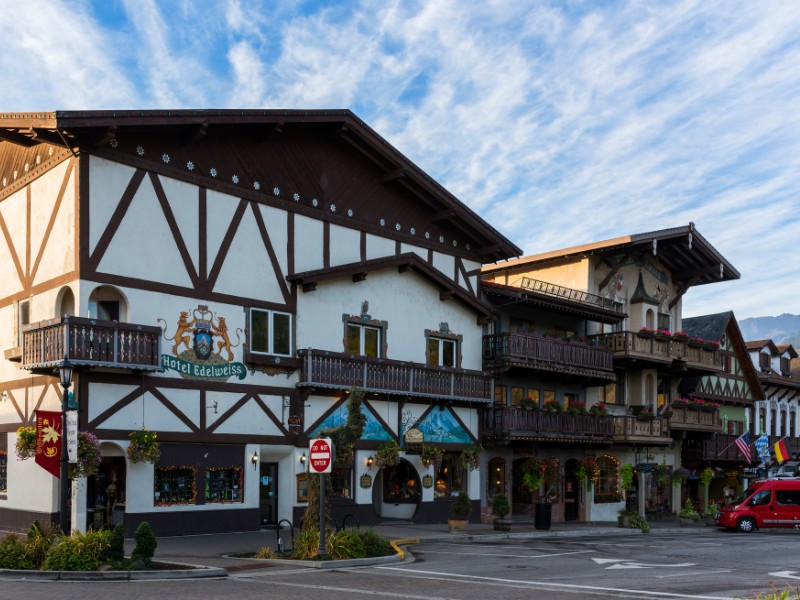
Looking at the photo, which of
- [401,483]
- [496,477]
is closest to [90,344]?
[401,483]

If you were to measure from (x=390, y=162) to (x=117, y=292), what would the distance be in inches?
441

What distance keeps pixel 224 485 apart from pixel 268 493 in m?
2.35

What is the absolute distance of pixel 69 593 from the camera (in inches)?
620

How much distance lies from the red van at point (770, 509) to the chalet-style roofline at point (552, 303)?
912 cm

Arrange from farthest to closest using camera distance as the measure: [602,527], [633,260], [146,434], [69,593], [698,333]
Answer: [698,333], [633,260], [602,527], [146,434], [69,593]

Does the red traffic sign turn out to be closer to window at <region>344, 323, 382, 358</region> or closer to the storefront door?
the storefront door

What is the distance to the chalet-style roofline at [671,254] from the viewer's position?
42062 mm

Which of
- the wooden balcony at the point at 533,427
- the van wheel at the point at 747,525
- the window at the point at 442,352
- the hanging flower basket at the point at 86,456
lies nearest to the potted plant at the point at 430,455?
the window at the point at 442,352

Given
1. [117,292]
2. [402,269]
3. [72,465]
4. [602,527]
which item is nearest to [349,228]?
[402,269]

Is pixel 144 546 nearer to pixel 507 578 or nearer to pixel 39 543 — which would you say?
pixel 39 543

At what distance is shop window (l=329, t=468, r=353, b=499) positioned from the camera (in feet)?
99.9

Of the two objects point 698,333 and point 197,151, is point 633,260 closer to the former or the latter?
point 698,333

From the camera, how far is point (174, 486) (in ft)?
86.0

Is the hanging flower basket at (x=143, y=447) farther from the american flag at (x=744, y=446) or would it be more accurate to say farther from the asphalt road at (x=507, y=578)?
the american flag at (x=744, y=446)
